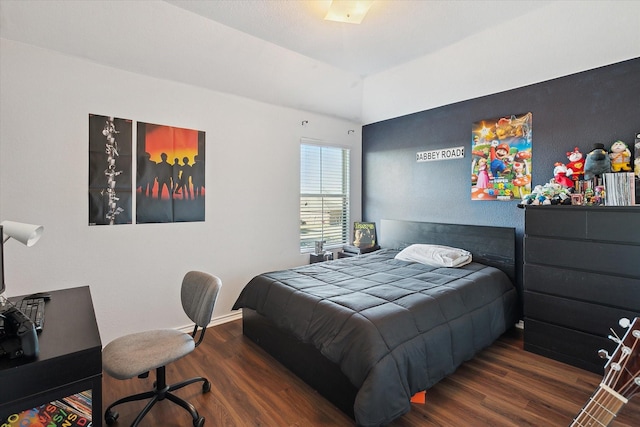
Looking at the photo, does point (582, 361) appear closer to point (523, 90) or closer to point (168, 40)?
point (523, 90)

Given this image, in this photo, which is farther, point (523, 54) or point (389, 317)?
point (523, 54)

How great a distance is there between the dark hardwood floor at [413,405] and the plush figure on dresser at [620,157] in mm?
1697

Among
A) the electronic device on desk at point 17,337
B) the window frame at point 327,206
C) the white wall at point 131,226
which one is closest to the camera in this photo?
the electronic device on desk at point 17,337

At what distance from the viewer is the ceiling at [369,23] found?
7.75ft

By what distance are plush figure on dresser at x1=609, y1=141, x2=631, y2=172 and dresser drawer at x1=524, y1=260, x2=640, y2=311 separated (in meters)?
0.93

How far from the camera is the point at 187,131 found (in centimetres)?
318

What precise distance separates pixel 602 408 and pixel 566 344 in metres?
1.92

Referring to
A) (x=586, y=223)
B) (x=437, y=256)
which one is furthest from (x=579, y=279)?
(x=437, y=256)

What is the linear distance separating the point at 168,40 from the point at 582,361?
434cm

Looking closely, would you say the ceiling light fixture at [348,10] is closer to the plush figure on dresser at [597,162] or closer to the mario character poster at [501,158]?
the mario character poster at [501,158]

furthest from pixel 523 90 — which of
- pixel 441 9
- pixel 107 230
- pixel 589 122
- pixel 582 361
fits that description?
pixel 107 230

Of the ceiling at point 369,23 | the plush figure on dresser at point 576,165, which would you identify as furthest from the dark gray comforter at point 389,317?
the ceiling at point 369,23

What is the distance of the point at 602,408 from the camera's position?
105 centimetres

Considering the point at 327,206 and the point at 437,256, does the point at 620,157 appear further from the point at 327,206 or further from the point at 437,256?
the point at 327,206
